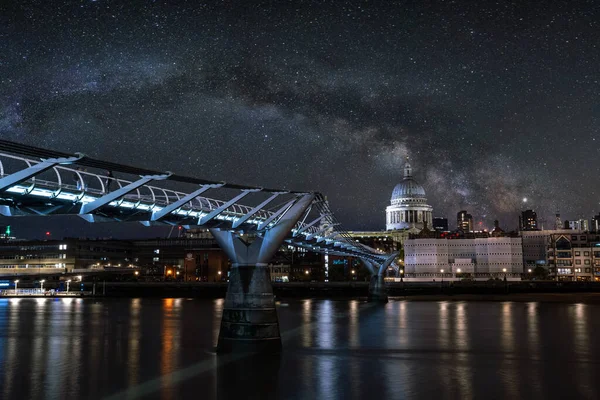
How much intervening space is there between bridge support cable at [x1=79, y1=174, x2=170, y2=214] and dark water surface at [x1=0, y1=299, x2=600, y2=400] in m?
9.70

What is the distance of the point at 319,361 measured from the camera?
149 ft

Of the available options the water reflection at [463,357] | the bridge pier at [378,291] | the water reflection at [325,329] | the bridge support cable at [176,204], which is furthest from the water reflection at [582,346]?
the bridge pier at [378,291]

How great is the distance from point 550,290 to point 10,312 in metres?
117

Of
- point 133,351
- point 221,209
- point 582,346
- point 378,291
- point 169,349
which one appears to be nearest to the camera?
point 221,209

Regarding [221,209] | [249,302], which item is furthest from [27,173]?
[249,302]

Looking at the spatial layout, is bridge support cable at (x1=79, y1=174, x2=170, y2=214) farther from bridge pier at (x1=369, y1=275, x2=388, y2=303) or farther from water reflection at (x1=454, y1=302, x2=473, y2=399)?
bridge pier at (x1=369, y1=275, x2=388, y2=303)

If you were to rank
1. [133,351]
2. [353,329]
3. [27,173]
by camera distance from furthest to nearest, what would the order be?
[353,329] < [133,351] < [27,173]

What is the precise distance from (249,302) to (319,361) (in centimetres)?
661

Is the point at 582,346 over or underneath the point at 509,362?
underneath

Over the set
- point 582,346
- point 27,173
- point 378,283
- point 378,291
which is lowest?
point 582,346

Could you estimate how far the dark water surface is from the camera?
115ft

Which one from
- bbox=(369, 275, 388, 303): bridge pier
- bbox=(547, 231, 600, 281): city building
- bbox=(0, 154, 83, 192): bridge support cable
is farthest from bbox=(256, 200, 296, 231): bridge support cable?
bbox=(547, 231, 600, 281): city building

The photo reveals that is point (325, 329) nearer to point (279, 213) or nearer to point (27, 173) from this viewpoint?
point (279, 213)

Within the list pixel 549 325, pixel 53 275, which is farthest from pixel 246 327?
pixel 53 275
